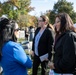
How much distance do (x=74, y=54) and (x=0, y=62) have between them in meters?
1.05

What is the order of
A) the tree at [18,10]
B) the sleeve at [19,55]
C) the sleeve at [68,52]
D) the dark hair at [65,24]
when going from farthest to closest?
the tree at [18,10]
the dark hair at [65,24]
the sleeve at [68,52]
the sleeve at [19,55]

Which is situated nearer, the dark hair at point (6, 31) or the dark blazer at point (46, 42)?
the dark hair at point (6, 31)

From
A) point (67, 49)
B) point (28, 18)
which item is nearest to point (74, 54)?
point (67, 49)

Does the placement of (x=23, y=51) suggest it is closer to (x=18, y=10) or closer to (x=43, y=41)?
(x=43, y=41)

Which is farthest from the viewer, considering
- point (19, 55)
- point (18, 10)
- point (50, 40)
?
point (18, 10)

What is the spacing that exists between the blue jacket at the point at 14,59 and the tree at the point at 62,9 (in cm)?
6016

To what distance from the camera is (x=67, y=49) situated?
3631mm

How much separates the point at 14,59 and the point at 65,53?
2.40ft

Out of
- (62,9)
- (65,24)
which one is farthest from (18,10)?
(65,24)

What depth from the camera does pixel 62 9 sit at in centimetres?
6494

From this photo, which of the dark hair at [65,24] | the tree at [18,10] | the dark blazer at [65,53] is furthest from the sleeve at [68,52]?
the tree at [18,10]

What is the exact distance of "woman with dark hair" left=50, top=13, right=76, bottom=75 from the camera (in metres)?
3.63

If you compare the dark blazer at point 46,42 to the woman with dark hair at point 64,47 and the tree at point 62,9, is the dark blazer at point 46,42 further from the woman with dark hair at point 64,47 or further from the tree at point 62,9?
the tree at point 62,9

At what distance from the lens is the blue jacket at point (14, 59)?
3.41 metres
